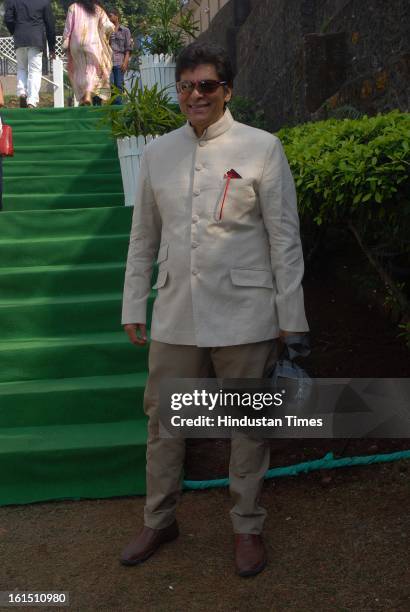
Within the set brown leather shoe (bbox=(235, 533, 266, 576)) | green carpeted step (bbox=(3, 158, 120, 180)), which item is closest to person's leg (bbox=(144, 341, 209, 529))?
brown leather shoe (bbox=(235, 533, 266, 576))

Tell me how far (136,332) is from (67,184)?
424cm

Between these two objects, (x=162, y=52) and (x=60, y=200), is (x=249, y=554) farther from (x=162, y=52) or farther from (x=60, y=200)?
(x=162, y=52)

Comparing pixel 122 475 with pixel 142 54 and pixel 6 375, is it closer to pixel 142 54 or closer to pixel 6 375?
pixel 6 375

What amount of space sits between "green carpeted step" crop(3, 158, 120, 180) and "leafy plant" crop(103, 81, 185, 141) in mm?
1019

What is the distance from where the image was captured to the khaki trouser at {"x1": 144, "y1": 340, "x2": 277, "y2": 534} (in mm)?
3174

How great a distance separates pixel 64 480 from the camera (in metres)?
4.00

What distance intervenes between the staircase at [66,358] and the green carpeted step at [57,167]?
599mm

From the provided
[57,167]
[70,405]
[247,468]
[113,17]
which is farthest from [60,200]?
[113,17]

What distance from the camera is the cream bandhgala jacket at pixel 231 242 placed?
3086 millimetres

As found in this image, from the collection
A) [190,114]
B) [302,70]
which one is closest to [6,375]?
[190,114]

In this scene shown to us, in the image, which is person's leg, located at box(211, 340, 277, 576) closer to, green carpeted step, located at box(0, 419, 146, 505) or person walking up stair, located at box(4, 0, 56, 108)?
green carpeted step, located at box(0, 419, 146, 505)

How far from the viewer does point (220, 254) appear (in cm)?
311

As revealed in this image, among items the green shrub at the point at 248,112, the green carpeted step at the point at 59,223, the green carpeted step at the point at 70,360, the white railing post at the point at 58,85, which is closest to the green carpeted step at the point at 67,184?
the green carpeted step at the point at 59,223

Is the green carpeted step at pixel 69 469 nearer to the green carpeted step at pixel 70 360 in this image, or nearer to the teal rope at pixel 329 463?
the teal rope at pixel 329 463
